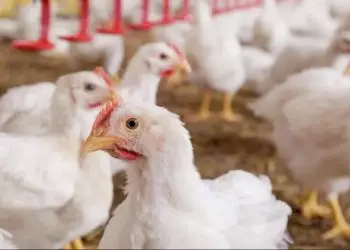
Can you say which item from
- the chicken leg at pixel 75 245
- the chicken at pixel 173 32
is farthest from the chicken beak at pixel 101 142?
the chicken at pixel 173 32

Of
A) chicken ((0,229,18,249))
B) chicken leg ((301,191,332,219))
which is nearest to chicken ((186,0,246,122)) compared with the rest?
chicken leg ((301,191,332,219))

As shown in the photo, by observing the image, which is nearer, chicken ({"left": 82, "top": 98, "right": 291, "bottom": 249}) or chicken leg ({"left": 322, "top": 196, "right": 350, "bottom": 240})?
chicken ({"left": 82, "top": 98, "right": 291, "bottom": 249})

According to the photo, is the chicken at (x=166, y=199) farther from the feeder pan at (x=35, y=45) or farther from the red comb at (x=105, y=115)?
the feeder pan at (x=35, y=45)

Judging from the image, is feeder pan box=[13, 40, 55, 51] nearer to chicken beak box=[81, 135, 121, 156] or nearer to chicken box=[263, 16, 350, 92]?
chicken beak box=[81, 135, 121, 156]

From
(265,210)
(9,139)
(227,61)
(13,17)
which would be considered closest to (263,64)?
(227,61)

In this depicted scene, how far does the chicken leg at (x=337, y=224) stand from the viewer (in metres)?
1.67

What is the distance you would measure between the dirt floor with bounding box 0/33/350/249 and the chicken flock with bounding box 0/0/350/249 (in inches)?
1.8

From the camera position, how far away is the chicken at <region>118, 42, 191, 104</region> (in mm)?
1817

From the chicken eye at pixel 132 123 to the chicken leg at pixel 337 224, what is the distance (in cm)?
91

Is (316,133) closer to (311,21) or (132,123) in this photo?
(132,123)

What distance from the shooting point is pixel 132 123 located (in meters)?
0.92

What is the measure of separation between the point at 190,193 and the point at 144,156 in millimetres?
86

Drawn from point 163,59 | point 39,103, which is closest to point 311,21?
point 163,59

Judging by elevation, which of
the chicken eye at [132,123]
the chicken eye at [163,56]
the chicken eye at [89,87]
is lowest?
the chicken eye at [89,87]
